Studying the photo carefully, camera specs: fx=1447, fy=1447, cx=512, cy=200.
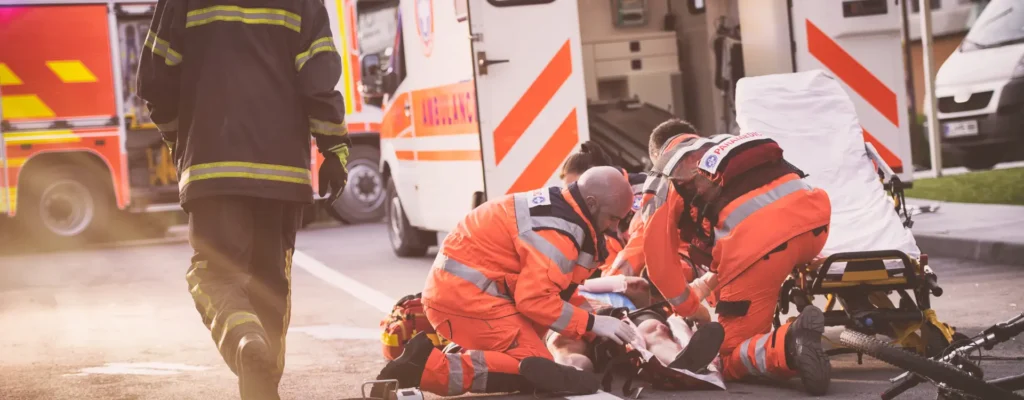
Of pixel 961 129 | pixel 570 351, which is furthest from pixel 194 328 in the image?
pixel 961 129

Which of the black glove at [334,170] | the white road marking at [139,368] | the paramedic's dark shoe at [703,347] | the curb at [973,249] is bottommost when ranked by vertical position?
the curb at [973,249]

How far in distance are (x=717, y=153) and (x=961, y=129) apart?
12.1 m

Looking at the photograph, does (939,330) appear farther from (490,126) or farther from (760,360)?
(490,126)

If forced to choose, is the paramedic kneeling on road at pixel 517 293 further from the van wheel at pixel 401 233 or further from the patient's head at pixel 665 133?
the van wheel at pixel 401 233

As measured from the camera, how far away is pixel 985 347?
378 centimetres

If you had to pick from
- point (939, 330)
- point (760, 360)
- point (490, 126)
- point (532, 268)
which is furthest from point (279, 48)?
point (490, 126)

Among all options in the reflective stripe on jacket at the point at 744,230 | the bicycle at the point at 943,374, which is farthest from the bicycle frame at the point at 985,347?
the reflective stripe on jacket at the point at 744,230

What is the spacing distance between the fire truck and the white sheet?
30.4 feet

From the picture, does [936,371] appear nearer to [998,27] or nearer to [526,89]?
[526,89]

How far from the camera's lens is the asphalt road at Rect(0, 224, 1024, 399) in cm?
614

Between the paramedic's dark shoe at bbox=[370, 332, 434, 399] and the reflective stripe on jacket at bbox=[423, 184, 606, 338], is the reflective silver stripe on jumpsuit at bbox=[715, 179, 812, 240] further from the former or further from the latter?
the paramedic's dark shoe at bbox=[370, 332, 434, 399]

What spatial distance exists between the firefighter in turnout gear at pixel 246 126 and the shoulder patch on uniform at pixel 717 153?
1478mm

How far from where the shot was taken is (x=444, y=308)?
5.68 metres

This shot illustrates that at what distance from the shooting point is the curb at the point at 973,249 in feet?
30.2
